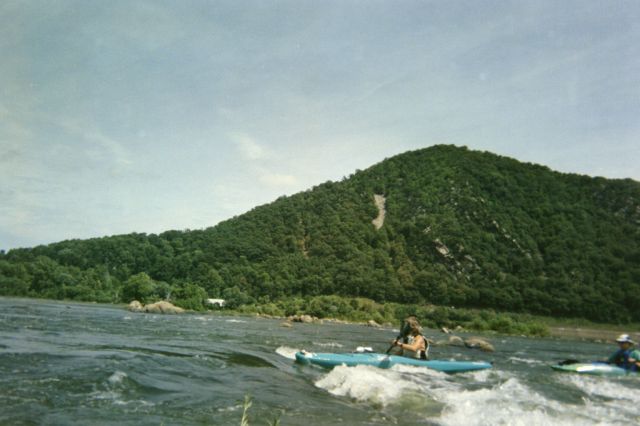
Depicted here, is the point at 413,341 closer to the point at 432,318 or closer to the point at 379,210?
the point at 432,318

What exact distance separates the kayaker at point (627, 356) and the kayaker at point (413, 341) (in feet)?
26.0

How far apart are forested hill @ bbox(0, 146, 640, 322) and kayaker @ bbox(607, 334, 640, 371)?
55.2m

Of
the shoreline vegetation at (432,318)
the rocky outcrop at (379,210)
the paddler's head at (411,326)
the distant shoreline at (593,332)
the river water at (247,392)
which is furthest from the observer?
the rocky outcrop at (379,210)

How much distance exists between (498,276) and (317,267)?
40.2 meters

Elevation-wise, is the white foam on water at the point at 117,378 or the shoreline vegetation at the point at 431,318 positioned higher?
the white foam on water at the point at 117,378

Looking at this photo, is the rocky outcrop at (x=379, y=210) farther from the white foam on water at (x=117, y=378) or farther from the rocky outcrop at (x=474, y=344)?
the white foam on water at (x=117, y=378)

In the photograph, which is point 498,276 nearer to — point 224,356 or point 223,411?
point 224,356

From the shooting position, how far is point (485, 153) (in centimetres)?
14475

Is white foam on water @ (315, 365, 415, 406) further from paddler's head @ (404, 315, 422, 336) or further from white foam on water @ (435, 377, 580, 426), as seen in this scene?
paddler's head @ (404, 315, 422, 336)

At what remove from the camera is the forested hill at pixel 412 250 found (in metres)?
82.9

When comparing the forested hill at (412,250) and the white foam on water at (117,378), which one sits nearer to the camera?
the white foam on water at (117,378)

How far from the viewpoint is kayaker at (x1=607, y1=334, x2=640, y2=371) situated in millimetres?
16797

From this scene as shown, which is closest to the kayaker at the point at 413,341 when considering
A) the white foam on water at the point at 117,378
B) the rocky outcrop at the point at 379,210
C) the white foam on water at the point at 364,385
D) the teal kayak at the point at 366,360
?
the teal kayak at the point at 366,360

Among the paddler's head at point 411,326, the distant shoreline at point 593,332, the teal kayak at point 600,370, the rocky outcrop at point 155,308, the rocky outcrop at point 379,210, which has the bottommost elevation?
the distant shoreline at point 593,332
